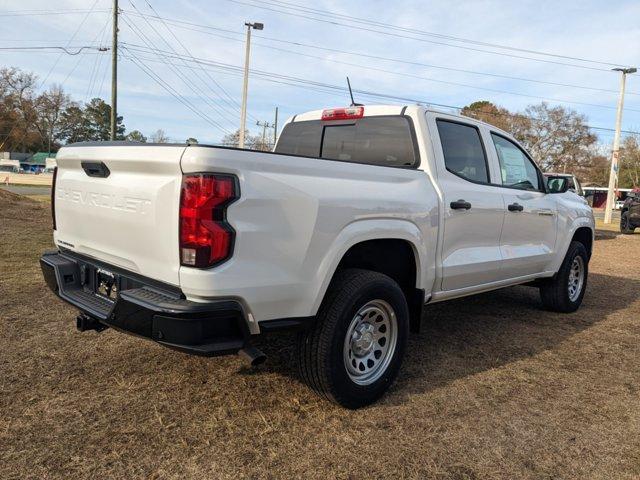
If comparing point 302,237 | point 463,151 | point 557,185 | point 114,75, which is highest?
point 114,75

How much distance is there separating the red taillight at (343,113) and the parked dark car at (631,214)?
57.7 feet

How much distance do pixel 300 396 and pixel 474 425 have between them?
109 centimetres

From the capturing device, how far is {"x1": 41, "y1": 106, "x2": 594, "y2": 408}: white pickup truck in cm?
246

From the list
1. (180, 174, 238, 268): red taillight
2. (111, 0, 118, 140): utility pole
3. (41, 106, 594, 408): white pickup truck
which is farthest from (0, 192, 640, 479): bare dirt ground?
(111, 0, 118, 140): utility pole

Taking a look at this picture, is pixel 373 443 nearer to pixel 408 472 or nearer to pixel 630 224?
pixel 408 472

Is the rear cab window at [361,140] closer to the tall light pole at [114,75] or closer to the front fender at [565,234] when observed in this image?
the front fender at [565,234]

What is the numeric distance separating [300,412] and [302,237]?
1.14 meters

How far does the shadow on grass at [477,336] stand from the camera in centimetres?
383

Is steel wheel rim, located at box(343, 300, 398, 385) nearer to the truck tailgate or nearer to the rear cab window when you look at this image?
the rear cab window

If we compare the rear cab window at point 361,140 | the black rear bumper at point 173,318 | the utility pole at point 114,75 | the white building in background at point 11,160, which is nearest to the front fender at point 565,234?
the rear cab window at point 361,140

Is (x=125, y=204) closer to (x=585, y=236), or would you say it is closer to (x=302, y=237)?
(x=302, y=237)

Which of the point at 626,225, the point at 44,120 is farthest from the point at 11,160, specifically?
the point at 626,225

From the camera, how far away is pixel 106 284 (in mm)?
3029

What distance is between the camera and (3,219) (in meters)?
11.4
